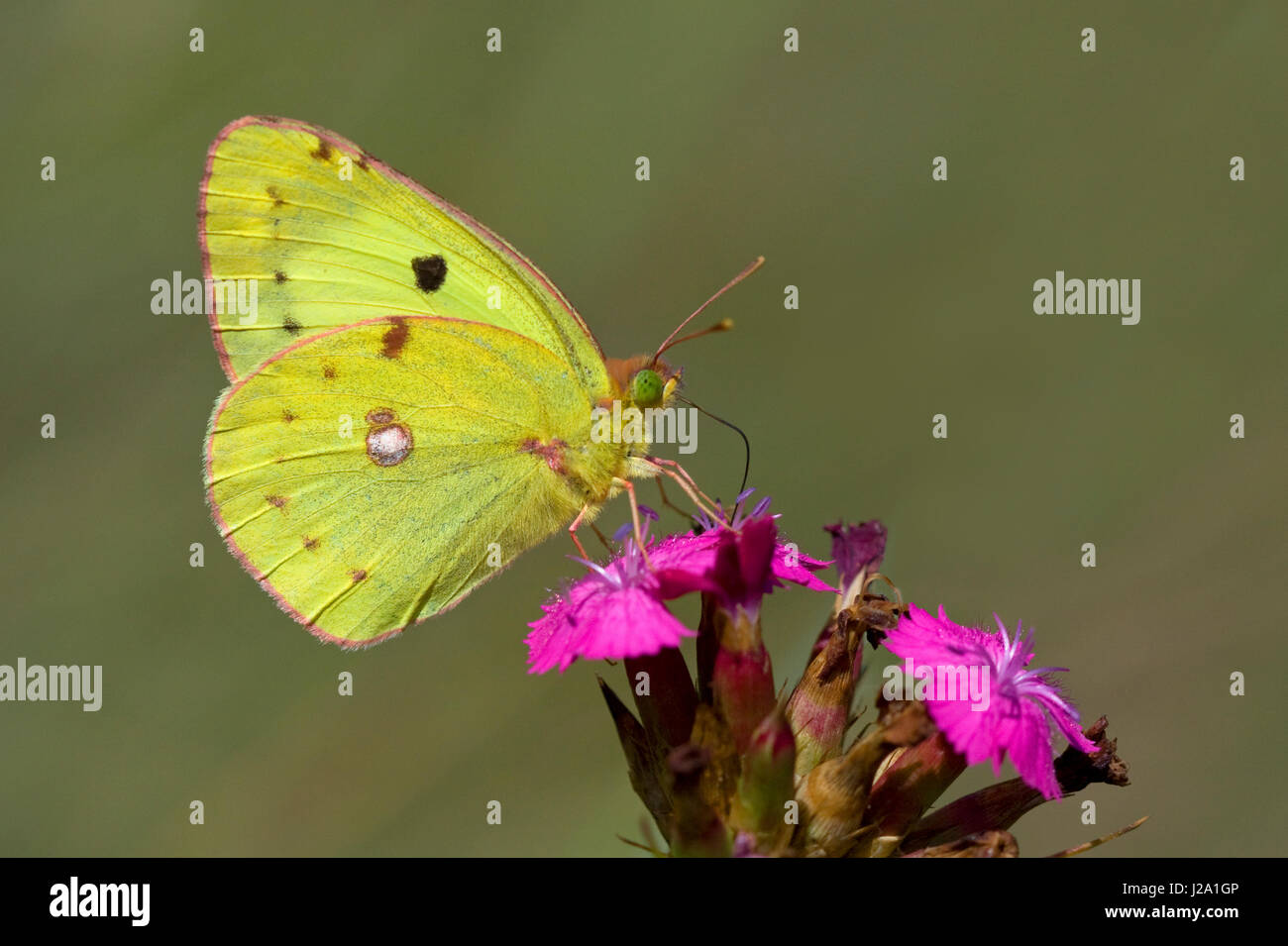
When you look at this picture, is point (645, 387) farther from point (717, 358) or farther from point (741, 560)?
point (717, 358)

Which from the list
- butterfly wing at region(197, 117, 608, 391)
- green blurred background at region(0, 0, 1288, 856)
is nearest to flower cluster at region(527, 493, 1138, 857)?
butterfly wing at region(197, 117, 608, 391)

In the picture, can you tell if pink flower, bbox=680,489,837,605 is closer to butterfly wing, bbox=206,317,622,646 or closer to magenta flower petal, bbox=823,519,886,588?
magenta flower petal, bbox=823,519,886,588

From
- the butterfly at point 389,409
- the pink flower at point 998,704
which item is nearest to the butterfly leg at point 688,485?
the butterfly at point 389,409

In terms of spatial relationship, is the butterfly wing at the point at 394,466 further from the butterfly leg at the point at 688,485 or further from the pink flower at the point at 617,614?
the pink flower at the point at 617,614

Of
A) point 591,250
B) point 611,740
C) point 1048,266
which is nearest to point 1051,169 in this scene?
point 1048,266

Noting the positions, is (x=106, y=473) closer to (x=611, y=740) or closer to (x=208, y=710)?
(x=208, y=710)

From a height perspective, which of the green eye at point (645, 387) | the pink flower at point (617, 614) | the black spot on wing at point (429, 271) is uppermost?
the black spot on wing at point (429, 271)
